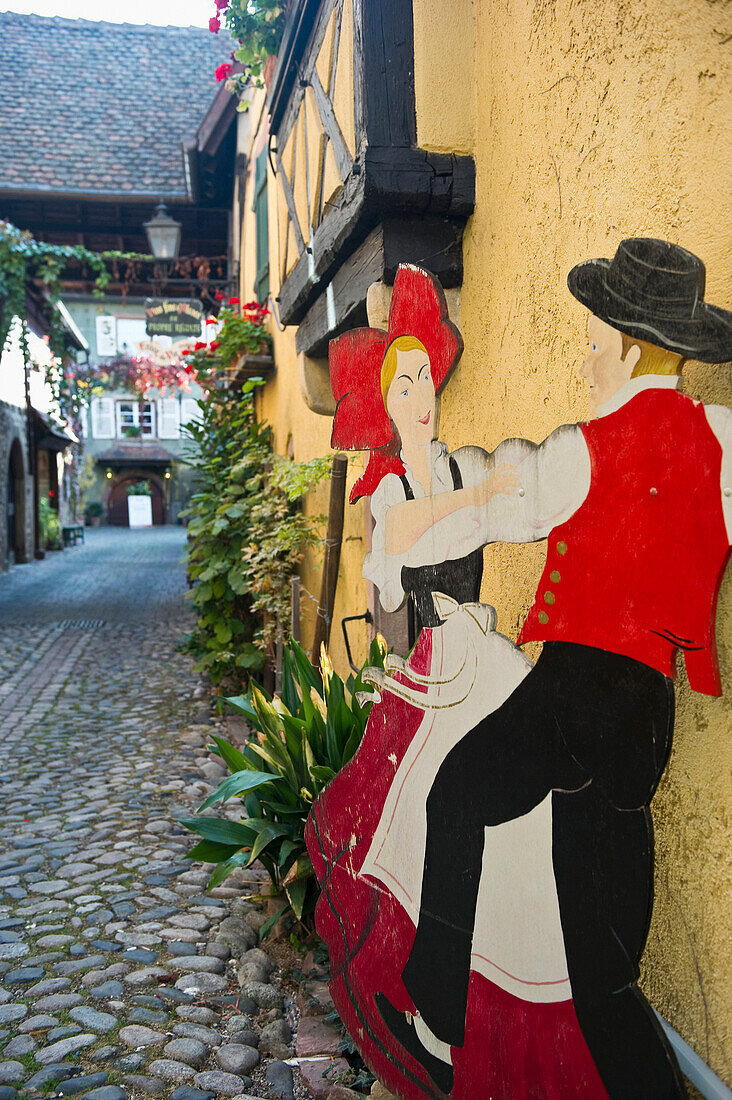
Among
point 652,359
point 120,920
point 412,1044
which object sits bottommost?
point 120,920

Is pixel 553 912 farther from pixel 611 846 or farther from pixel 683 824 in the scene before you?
pixel 683 824

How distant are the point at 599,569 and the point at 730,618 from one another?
0.22 m

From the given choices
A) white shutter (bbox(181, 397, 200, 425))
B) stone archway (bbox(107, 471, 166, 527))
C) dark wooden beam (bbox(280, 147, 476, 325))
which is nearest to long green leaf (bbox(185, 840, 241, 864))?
dark wooden beam (bbox(280, 147, 476, 325))

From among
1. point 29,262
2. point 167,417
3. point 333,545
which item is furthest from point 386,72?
point 167,417

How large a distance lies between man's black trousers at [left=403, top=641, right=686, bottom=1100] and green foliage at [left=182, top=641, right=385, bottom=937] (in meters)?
1.21

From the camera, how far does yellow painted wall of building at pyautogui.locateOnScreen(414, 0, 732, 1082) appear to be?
59.0 inches

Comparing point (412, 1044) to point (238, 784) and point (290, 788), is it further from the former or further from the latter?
point (290, 788)

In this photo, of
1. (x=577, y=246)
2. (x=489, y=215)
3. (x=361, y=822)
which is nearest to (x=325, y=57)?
(x=489, y=215)

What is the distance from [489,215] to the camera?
2547 mm

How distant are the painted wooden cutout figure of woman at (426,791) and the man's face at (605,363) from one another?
200mm

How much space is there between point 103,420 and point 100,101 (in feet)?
77.5

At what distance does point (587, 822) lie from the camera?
151 centimetres

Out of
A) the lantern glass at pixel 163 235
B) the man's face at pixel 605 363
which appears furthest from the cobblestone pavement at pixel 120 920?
the lantern glass at pixel 163 235

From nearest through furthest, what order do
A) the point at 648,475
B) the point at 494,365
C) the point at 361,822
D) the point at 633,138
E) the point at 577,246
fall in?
the point at 648,475, the point at 633,138, the point at 577,246, the point at 361,822, the point at 494,365
